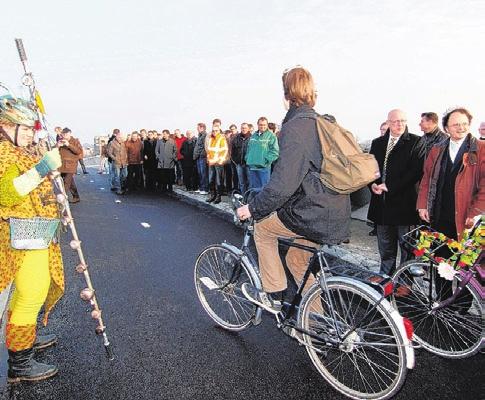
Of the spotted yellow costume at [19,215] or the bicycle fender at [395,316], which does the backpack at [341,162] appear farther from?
the spotted yellow costume at [19,215]

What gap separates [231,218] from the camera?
29.5 feet

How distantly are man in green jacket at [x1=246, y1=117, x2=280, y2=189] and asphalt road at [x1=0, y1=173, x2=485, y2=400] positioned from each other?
14.2 ft

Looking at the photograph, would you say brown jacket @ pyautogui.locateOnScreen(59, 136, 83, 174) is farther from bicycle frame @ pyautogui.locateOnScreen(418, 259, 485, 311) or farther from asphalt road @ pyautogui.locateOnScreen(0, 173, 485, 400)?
bicycle frame @ pyautogui.locateOnScreen(418, 259, 485, 311)

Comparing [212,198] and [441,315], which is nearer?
[441,315]

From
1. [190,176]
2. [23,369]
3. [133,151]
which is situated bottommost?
[190,176]

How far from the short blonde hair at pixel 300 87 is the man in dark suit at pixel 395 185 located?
1.96 m

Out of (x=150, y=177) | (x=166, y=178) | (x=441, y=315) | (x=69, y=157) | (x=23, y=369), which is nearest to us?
(x=23, y=369)

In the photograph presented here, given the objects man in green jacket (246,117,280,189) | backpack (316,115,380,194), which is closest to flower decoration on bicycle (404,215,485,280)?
backpack (316,115,380,194)

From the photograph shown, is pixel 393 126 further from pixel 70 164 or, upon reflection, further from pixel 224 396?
pixel 70 164

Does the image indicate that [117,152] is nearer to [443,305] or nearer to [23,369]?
[23,369]

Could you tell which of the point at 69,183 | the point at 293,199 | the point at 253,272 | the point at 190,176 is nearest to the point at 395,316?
the point at 293,199

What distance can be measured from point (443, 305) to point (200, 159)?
1056 cm

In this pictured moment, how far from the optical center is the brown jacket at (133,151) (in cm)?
1553

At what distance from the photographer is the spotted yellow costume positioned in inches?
105
